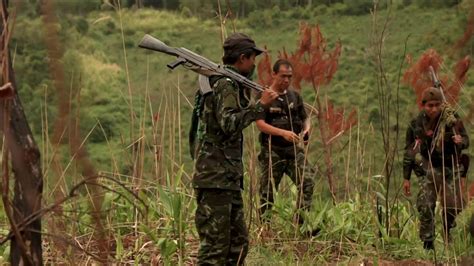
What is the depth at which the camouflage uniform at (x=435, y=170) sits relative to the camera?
5160mm

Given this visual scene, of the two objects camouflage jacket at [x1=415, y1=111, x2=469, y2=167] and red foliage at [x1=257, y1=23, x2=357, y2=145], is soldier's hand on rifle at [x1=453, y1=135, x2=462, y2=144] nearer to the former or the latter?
camouflage jacket at [x1=415, y1=111, x2=469, y2=167]

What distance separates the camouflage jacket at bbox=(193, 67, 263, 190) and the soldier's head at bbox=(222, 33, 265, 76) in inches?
4.1

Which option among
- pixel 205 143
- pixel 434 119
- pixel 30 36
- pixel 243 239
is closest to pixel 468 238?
pixel 434 119

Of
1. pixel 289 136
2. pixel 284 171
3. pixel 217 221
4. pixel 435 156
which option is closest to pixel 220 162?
pixel 217 221

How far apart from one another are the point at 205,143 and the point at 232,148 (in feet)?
0.41

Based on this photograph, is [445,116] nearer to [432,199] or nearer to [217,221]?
[432,199]

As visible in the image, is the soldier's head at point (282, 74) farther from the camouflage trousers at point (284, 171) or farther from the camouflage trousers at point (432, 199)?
the camouflage trousers at point (432, 199)

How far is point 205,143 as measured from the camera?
146 inches

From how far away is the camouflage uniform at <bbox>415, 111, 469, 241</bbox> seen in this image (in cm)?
516

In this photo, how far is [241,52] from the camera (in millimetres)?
3727

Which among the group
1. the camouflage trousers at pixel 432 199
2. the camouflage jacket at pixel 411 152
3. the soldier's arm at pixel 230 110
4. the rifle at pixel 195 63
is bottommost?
the camouflage trousers at pixel 432 199

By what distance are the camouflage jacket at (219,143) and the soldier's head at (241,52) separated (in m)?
0.11

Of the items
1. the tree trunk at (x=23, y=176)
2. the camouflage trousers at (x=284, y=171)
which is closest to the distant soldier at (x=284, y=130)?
the camouflage trousers at (x=284, y=171)

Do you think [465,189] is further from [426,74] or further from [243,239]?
[243,239]
